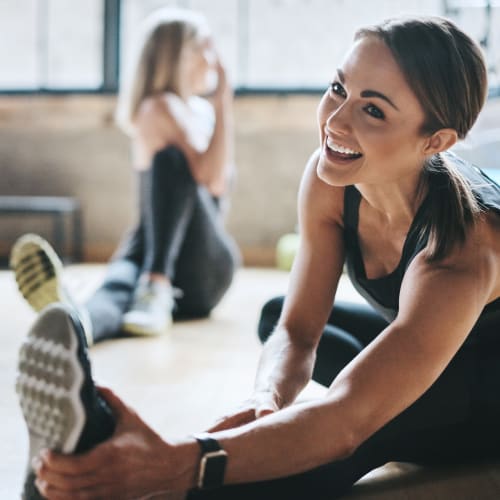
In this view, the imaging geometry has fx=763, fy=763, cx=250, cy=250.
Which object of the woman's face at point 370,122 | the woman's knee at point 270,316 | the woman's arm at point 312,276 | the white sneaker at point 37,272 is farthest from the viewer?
the white sneaker at point 37,272

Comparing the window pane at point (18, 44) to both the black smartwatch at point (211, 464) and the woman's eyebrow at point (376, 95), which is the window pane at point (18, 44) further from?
the black smartwatch at point (211, 464)

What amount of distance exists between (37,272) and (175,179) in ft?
2.60

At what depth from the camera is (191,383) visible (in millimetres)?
1768

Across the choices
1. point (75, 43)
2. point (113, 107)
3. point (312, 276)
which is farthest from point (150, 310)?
point (75, 43)

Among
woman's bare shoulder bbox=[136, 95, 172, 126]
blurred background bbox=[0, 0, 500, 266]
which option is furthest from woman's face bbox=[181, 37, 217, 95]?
blurred background bbox=[0, 0, 500, 266]

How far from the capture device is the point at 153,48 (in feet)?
8.23

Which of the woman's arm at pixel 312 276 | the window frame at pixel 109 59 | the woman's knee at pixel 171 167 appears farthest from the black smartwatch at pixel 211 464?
the window frame at pixel 109 59

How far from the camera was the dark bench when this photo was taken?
3.73 metres

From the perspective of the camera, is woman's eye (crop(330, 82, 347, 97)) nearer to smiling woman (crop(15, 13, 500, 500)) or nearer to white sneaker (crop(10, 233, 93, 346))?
smiling woman (crop(15, 13, 500, 500))

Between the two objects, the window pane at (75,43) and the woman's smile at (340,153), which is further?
the window pane at (75,43)

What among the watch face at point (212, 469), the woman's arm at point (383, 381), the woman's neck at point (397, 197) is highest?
the woman's neck at point (397, 197)

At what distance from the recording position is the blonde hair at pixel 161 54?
8.23 feet

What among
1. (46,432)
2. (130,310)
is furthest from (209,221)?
(46,432)

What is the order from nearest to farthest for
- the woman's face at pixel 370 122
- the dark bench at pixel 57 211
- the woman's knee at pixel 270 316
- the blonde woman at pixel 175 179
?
the woman's face at pixel 370 122 < the woman's knee at pixel 270 316 < the blonde woman at pixel 175 179 < the dark bench at pixel 57 211
